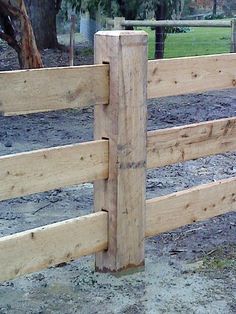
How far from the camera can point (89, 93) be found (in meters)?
3.56

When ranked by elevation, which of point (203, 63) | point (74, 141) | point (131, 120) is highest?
point (203, 63)

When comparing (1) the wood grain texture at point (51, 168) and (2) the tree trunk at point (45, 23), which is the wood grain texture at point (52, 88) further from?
(2) the tree trunk at point (45, 23)

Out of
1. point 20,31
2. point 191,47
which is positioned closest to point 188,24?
point 20,31

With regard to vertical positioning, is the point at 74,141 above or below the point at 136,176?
below

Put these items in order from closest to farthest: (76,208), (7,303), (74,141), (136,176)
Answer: (7,303), (136,176), (76,208), (74,141)

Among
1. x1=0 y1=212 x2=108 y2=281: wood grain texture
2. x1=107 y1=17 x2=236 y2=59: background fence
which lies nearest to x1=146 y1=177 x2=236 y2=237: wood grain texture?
x1=0 y1=212 x2=108 y2=281: wood grain texture

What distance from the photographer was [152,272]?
4.02 meters

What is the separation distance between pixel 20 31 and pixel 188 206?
654cm

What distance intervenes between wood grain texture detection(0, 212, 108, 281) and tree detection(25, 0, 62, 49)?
47.1 ft

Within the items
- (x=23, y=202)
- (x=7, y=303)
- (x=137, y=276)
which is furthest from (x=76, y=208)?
(x=7, y=303)

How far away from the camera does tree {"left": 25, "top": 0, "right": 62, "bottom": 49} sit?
57.4ft

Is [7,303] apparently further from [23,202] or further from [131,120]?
[23,202]

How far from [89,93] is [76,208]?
1.78 m

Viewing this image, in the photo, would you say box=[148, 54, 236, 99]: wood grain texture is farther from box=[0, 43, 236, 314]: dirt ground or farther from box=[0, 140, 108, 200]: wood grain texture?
box=[0, 43, 236, 314]: dirt ground
